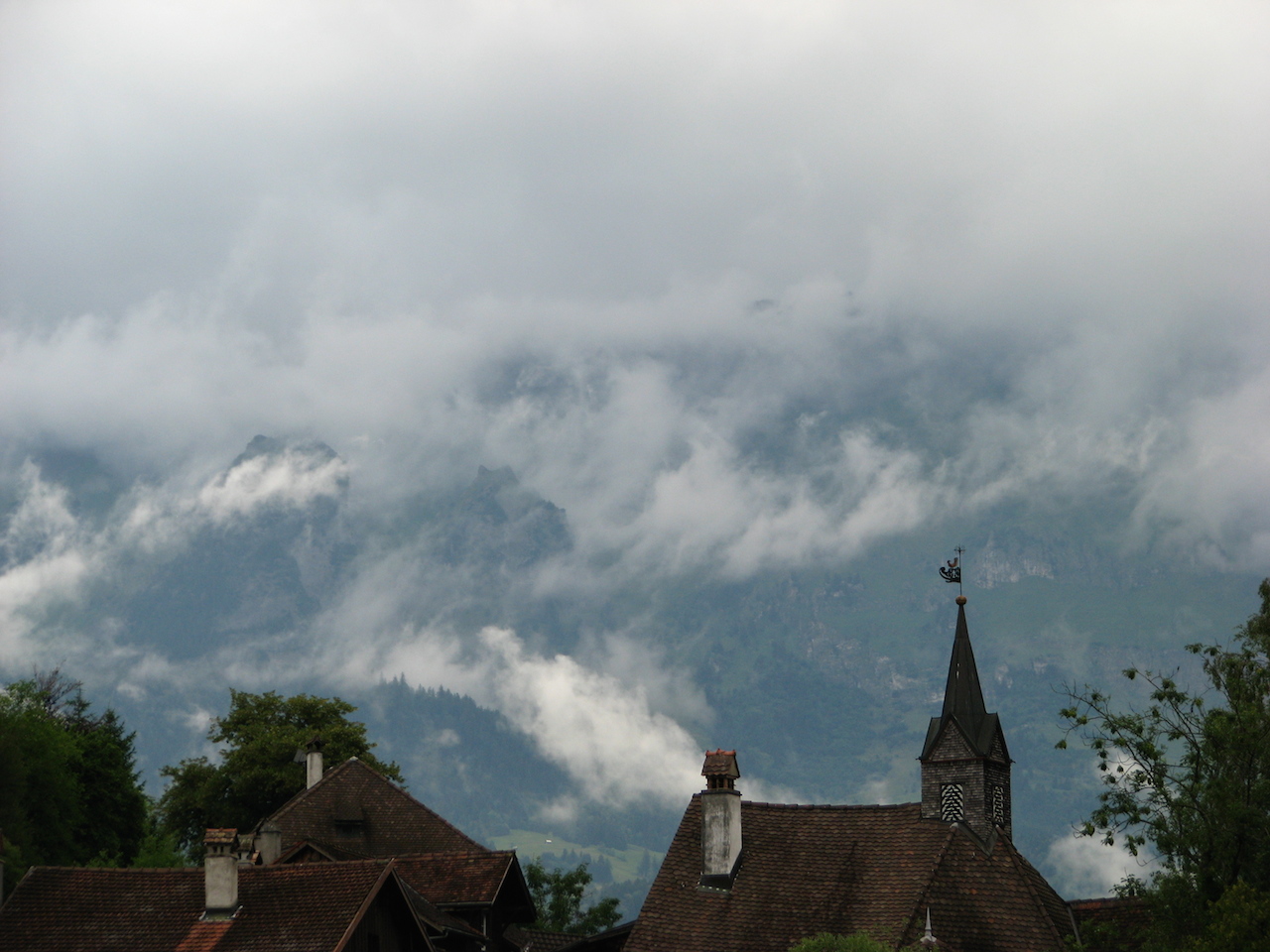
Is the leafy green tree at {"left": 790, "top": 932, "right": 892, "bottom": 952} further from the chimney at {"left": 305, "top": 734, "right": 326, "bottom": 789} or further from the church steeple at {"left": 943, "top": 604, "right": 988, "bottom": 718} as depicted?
the chimney at {"left": 305, "top": 734, "right": 326, "bottom": 789}

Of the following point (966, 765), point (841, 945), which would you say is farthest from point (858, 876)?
point (841, 945)

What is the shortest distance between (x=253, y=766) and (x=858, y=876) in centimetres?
4930

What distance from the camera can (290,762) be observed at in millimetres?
85625

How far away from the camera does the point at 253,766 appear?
85.6 meters

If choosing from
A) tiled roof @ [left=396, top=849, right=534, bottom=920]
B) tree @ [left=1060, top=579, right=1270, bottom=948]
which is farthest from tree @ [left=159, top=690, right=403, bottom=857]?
tree @ [left=1060, top=579, right=1270, bottom=948]

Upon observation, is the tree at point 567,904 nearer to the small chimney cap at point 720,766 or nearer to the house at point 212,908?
the small chimney cap at point 720,766

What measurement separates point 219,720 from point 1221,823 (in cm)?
6781

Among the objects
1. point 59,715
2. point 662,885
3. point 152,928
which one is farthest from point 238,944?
point 59,715

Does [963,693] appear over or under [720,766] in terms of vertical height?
over

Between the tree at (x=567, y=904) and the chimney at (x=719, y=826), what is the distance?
66.5m

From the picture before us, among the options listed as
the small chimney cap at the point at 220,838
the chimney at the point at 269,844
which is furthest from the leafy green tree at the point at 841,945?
the chimney at the point at 269,844

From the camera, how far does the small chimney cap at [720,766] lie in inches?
1918

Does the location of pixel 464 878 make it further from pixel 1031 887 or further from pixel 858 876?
pixel 1031 887

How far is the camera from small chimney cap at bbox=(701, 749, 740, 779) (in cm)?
4872
